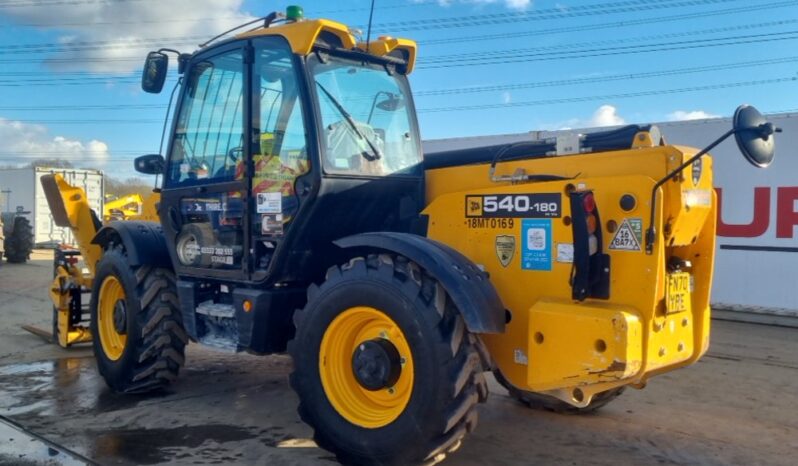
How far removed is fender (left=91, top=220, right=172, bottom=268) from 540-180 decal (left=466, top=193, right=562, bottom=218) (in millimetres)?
2900

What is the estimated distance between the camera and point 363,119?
5.01 m

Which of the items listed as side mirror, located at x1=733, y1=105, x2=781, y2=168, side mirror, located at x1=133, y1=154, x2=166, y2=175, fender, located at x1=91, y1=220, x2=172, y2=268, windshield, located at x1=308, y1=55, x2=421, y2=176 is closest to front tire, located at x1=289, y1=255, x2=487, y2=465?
windshield, located at x1=308, y1=55, x2=421, y2=176

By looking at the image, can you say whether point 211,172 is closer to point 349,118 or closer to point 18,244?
point 349,118

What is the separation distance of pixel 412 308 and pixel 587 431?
1993 millimetres

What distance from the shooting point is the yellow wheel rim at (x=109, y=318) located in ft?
20.8

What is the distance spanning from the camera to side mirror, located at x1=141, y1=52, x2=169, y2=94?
5578 millimetres

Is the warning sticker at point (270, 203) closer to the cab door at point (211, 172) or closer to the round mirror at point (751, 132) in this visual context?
the cab door at point (211, 172)

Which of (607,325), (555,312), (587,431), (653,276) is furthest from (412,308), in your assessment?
(587,431)

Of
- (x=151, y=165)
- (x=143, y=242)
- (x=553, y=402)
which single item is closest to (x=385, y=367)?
(x=553, y=402)

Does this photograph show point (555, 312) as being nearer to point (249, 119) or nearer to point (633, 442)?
point (633, 442)

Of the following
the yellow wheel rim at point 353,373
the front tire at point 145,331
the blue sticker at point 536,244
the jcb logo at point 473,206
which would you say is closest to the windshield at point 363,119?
the jcb logo at point 473,206

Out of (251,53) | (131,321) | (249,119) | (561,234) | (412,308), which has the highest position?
(251,53)

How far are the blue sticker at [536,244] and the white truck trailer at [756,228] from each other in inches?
239

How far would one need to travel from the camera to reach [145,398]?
5938 millimetres
